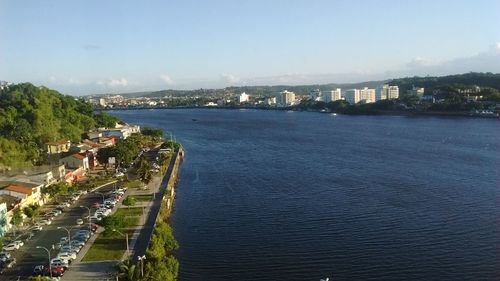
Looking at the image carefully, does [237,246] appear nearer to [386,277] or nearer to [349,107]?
[386,277]

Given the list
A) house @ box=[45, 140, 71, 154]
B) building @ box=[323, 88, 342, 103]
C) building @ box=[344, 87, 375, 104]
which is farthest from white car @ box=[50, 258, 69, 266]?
building @ box=[323, 88, 342, 103]

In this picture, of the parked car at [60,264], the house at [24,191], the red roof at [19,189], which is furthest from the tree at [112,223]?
the red roof at [19,189]

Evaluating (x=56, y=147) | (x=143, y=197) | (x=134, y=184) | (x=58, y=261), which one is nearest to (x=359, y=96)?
(x=56, y=147)

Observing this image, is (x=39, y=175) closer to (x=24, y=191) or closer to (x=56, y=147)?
(x=24, y=191)

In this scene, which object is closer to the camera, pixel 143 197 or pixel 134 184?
pixel 143 197

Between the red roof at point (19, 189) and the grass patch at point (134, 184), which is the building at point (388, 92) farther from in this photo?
the red roof at point (19, 189)

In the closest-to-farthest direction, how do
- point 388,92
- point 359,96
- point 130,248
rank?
point 130,248 < point 388,92 < point 359,96
